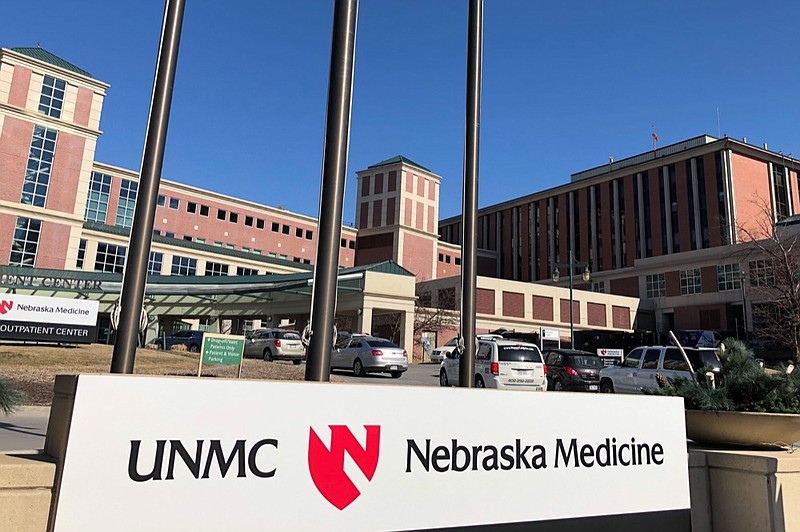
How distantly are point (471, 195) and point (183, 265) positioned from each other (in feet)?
196

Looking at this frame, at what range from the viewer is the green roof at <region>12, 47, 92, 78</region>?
50125mm

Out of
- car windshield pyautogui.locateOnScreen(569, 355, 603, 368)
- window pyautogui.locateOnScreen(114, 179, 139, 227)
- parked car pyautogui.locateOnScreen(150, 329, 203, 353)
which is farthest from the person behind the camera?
window pyautogui.locateOnScreen(114, 179, 139, 227)

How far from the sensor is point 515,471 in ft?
12.2

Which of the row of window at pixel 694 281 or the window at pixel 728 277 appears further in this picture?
the row of window at pixel 694 281

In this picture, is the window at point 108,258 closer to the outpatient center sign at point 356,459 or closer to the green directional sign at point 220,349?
the green directional sign at point 220,349

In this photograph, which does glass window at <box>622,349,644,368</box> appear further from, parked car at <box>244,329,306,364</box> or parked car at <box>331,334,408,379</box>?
parked car at <box>244,329,306,364</box>

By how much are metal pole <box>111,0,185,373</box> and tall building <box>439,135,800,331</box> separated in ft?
192

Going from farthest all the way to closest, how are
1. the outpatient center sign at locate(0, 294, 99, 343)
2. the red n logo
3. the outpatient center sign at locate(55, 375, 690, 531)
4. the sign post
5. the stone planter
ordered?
→ the outpatient center sign at locate(0, 294, 99, 343) → the sign post → the stone planter → the red n logo → the outpatient center sign at locate(55, 375, 690, 531)

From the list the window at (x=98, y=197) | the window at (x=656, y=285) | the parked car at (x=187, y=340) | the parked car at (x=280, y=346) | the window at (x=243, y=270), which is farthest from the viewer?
the window at (x=656, y=285)

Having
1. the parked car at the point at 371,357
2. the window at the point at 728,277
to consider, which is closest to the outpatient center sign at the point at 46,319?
the parked car at the point at 371,357

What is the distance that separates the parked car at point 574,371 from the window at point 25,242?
46.0 m

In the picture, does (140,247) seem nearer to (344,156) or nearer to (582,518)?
(344,156)

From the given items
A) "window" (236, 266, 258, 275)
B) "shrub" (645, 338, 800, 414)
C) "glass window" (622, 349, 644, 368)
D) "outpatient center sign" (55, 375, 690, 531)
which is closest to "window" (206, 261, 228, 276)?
"window" (236, 266, 258, 275)

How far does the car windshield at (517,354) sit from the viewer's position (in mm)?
18469
